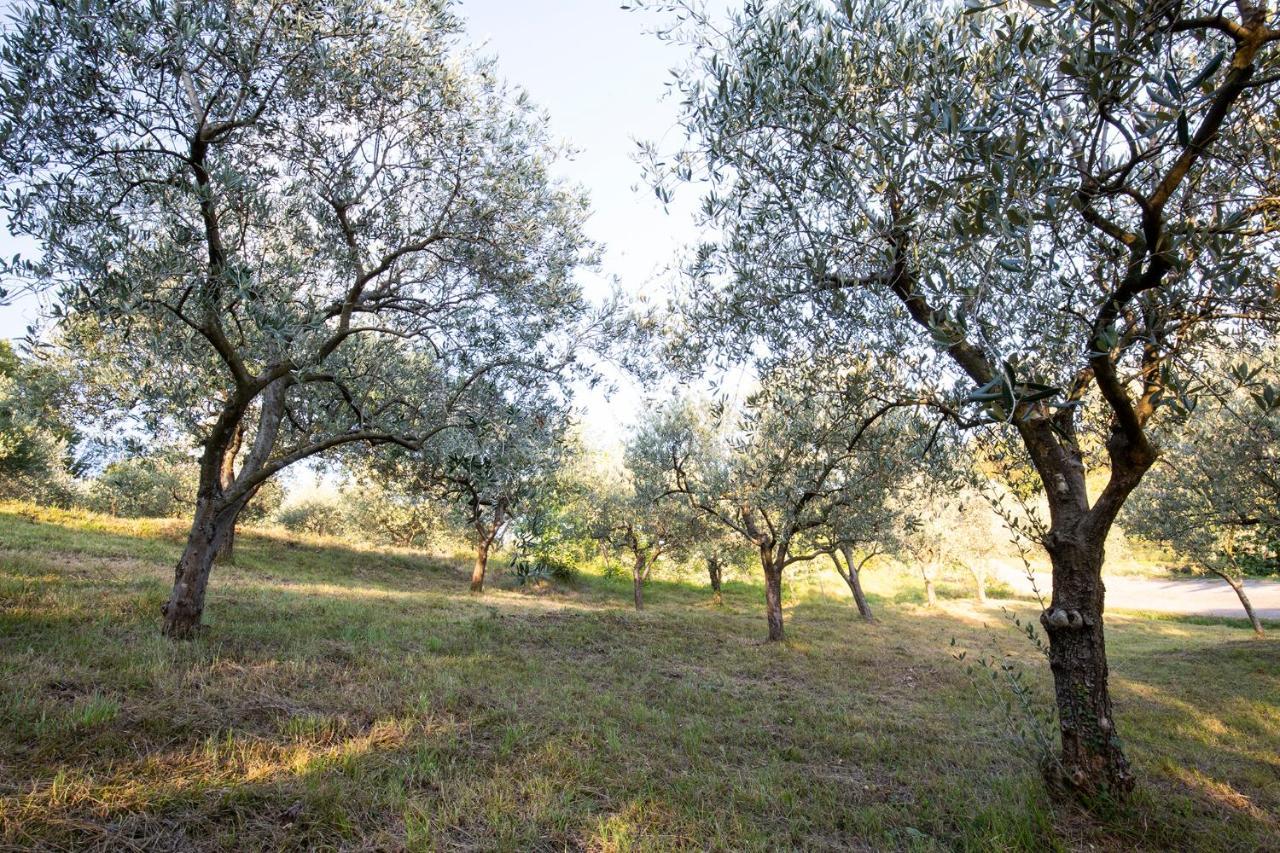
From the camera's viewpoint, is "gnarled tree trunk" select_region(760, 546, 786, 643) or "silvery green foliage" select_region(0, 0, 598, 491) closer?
"silvery green foliage" select_region(0, 0, 598, 491)

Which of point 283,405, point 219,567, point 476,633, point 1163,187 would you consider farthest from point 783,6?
point 219,567

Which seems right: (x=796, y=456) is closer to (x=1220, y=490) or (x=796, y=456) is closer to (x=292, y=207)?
(x=292, y=207)

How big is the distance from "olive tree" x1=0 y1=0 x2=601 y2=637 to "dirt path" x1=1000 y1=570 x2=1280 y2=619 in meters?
32.0

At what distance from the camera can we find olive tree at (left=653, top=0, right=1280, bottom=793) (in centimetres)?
385

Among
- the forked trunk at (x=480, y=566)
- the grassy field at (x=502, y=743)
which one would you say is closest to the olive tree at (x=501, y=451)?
the grassy field at (x=502, y=743)

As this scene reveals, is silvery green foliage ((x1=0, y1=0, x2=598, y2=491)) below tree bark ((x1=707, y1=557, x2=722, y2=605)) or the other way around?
the other way around

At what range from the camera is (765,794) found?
246 inches

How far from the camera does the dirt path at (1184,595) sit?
35.7 metres

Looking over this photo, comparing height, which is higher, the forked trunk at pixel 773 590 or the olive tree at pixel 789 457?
the olive tree at pixel 789 457

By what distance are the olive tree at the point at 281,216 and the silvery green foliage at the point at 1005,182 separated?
4.90m

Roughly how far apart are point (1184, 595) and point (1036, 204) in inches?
2198

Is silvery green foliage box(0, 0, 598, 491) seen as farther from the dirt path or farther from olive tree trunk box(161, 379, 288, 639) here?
the dirt path

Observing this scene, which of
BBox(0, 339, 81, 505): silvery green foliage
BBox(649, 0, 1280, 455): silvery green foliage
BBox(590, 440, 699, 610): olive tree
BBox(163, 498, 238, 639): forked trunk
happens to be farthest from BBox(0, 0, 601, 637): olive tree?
BBox(0, 339, 81, 505): silvery green foliage

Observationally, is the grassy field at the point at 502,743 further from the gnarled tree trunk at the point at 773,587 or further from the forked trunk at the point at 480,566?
the forked trunk at the point at 480,566
